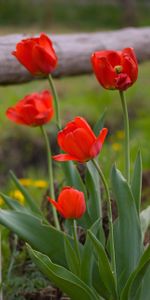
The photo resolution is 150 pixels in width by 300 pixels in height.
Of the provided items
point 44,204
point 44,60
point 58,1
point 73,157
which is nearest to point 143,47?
point 44,204

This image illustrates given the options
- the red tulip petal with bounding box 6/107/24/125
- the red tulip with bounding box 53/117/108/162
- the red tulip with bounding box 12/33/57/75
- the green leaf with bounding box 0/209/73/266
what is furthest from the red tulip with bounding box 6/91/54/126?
the red tulip with bounding box 53/117/108/162

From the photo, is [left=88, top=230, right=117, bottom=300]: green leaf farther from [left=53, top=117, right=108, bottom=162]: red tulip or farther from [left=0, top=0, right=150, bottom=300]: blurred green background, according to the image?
[left=0, top=0, right=150, bottom=300]: blurred green background

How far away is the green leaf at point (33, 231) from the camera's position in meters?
2.10

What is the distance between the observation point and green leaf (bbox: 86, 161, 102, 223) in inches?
87.4

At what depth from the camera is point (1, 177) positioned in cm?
516

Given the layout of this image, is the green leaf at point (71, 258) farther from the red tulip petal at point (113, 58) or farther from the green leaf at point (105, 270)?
the red tulip petal at point (113, 58)

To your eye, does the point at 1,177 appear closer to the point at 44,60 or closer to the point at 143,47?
the point at 143,47

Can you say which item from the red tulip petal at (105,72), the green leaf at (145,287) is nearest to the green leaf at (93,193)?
the green leaf at (145,287)

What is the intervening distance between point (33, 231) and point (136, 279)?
30cm

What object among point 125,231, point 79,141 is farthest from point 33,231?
point 79,141

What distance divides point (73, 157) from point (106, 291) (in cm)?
53

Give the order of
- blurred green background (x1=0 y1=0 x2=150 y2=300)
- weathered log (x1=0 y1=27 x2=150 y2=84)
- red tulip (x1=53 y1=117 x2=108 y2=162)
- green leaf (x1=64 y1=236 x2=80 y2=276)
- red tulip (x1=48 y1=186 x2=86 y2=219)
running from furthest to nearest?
blurred green background (x1=0 y1=0 x2=150 y2=300) < weathered log (x1=0 y1=27 x2=150 y2=84) < green leaf (x1=64 y1=236 x2=80 y2=276) < red tulip (x1=48 y1=186 x2=86 y2=219) < red tulip (x1=53 y1=117 x2=108 y2=162)

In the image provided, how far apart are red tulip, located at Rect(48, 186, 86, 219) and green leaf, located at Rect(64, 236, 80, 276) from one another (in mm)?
105

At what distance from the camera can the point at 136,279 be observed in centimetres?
204
